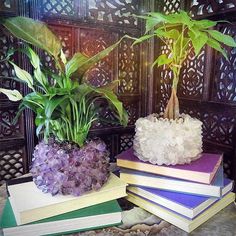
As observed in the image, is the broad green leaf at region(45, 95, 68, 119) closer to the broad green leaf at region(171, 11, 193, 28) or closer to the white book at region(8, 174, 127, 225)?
the white book at region(8, 174, 127, 225)

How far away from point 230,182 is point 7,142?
0.69 meters

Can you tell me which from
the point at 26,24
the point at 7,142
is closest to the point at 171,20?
the point at 26,24

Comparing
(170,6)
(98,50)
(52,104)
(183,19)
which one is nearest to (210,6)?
(170,6)

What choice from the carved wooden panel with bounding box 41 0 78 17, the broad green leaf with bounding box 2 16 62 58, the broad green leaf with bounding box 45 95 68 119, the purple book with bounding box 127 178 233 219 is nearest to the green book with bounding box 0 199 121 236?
the purple book with bounding box 127 178 233 219

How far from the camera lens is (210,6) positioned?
0.77m

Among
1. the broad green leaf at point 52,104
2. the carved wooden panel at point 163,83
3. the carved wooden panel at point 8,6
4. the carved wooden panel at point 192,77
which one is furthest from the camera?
the carved wooden panel at point 163,83

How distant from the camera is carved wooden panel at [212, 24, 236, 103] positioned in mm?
732

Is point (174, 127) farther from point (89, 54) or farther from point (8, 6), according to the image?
point (8, 6)

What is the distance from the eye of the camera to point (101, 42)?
0.86 meters

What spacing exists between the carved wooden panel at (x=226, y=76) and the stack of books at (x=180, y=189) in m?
0.22

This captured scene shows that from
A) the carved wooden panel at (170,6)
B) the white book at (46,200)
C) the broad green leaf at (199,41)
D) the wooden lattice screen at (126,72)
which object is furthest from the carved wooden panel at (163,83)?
the white book at (46,200)

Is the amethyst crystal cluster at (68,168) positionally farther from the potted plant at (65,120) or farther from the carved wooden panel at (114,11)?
the carved wooden panel at (114,11)

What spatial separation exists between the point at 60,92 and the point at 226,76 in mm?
546

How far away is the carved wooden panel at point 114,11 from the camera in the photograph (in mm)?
829
